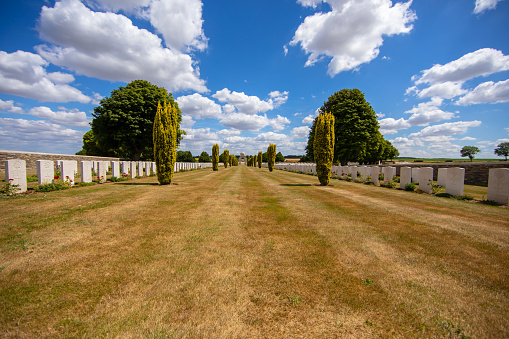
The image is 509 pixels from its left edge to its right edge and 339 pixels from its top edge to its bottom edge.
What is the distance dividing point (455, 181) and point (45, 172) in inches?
700

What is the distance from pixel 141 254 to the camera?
343 cm

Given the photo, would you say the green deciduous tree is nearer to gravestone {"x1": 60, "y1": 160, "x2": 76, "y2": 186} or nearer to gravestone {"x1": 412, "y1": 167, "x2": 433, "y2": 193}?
gravestone {"x1": 412, "y1": 167, "x2": 433, "y2": 193}

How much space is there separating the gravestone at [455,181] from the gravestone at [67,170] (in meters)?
17.4

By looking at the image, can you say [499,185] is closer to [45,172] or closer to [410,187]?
[410,187]

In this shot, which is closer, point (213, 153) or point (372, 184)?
point (372, 184)

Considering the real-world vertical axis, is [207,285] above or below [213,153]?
below

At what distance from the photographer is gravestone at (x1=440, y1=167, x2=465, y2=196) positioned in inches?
354

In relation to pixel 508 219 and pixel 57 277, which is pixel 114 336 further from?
pixel 508 219

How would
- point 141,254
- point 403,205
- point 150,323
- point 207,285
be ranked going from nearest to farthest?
point 150,323, point 207,285, point 141,254, point 403,205

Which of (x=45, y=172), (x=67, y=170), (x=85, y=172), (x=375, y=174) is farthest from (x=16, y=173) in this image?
(x=375, y=174)

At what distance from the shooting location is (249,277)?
9.31 feet

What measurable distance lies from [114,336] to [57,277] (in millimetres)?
1613

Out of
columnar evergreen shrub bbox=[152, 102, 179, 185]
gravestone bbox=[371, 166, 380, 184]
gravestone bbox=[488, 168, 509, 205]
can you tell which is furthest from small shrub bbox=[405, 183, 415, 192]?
columnar evergreen shrub bbox=[152, 102, 179, 185]

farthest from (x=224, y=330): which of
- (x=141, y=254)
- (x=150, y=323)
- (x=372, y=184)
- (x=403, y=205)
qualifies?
(x=372, y=184)
